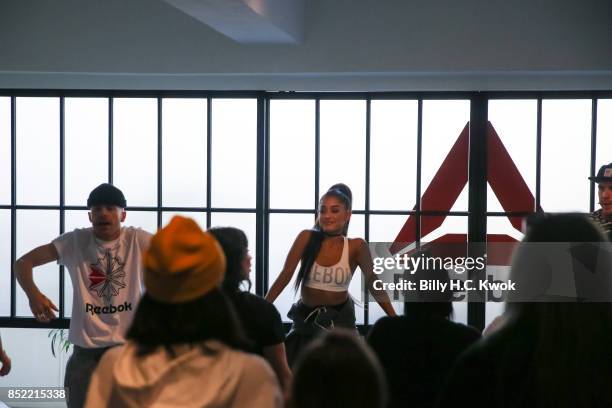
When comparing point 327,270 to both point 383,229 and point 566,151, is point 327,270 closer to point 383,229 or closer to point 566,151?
point 383,229

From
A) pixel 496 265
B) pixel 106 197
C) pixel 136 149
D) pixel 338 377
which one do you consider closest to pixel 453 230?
pixel 496 265

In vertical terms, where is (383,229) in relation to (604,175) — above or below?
below

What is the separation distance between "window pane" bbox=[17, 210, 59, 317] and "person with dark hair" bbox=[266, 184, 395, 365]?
5.96 feet

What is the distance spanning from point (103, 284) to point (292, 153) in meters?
1.81

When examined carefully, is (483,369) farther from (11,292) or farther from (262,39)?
(11,292)

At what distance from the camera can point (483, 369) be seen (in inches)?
60.7

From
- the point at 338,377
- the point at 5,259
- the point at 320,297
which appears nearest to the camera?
the point at 338,377

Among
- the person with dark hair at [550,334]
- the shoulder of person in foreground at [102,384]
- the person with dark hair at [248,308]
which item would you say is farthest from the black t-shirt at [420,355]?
the shoulder of person in foreground at [102,384]

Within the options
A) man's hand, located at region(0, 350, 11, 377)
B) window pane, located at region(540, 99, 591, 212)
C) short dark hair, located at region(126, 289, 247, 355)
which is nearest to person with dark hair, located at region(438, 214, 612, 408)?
short dark hair, located at region(126, 289, 247, 355)

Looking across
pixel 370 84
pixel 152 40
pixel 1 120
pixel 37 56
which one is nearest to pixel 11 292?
pixel 1 120

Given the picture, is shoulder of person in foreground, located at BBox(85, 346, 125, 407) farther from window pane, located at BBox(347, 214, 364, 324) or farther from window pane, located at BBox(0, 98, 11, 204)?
window pane, located at BBox(0, 98, 11, 204)

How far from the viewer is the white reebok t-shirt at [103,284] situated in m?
3.66

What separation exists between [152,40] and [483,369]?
13.0ft

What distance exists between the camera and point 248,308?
2.64 metres
